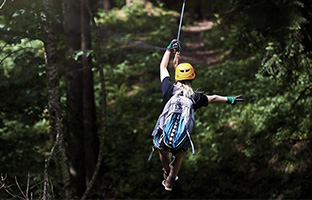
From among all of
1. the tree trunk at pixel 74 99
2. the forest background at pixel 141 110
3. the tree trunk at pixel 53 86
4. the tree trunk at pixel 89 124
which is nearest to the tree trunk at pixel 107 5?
the forest background at pixel 141 110

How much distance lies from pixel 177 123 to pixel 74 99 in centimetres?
637

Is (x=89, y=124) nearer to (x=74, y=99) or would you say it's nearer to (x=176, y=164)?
(x=74, y=99)

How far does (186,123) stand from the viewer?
4676mm

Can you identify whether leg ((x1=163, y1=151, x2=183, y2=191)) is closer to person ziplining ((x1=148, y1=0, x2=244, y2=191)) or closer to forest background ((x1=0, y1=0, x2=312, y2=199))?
person ziplining ((x1=148, y1=0, x2=244, y2=191))

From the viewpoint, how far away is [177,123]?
4742mm

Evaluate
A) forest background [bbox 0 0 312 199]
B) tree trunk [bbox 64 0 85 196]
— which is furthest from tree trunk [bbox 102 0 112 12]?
tree trunk [bbox 64 0 85 196]

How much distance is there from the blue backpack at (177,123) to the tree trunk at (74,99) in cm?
546

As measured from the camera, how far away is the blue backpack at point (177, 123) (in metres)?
4.71

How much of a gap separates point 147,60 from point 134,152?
5.73 meters

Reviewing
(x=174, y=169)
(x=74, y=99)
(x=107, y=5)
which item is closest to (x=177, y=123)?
(x=174, y=169)

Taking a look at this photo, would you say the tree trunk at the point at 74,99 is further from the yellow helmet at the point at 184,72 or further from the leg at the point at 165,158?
the yellow helmet at the point at 184,72

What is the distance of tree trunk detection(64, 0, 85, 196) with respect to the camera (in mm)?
9906

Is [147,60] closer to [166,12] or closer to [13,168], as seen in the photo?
[166,12]

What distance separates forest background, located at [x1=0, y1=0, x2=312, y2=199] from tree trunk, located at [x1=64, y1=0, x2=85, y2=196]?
0.03 metres
